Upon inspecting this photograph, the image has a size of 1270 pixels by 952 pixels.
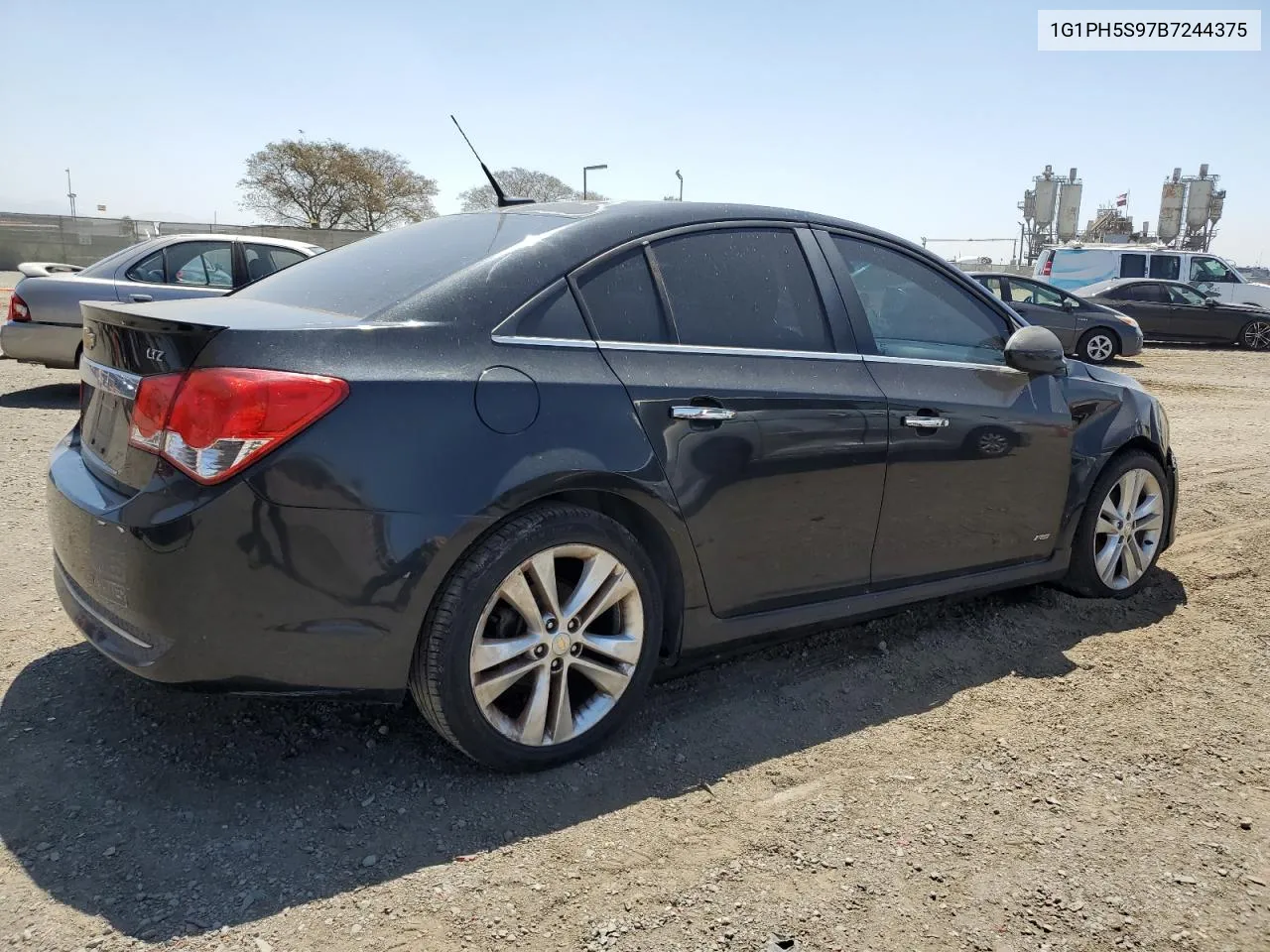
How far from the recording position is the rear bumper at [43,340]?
849 centimetres

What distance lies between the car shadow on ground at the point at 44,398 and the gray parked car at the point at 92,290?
1.12 ft

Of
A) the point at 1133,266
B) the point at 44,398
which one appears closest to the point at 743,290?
the point at 44,398

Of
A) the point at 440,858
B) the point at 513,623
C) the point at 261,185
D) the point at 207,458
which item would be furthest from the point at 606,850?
the point at 261,185

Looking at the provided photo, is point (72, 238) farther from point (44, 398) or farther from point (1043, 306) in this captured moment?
point (1043, 306)

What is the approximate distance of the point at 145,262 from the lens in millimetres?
8539

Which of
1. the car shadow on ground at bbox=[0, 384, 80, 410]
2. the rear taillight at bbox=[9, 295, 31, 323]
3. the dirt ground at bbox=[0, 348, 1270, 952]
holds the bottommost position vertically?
the dirt ground at bbox=[0, 348, 1270, 952]

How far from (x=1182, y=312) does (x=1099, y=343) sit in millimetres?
4904

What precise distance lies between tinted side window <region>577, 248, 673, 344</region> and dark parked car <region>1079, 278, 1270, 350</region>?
18.7m

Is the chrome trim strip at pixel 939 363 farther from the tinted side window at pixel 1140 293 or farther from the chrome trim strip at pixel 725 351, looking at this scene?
the tinted side window at pixel 1140 293

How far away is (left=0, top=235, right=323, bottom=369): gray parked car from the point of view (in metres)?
8.41

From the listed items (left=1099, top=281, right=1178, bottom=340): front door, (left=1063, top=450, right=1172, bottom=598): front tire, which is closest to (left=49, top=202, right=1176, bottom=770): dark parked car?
(left=1063, top=450, right=1172, bottom=598): front tire

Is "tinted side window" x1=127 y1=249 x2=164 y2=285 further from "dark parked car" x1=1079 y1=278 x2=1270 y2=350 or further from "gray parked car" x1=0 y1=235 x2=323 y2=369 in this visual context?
"dark parked car" x1=1079 y1=278 x2=1270 y2=350

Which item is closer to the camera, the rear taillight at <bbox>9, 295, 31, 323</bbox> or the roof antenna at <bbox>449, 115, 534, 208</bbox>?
the roof antenna at <bbox>449, 115, 534, 208</bbox>

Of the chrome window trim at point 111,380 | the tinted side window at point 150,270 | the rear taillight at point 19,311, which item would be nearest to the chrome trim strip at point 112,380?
the chrome window trim at point 111,380
